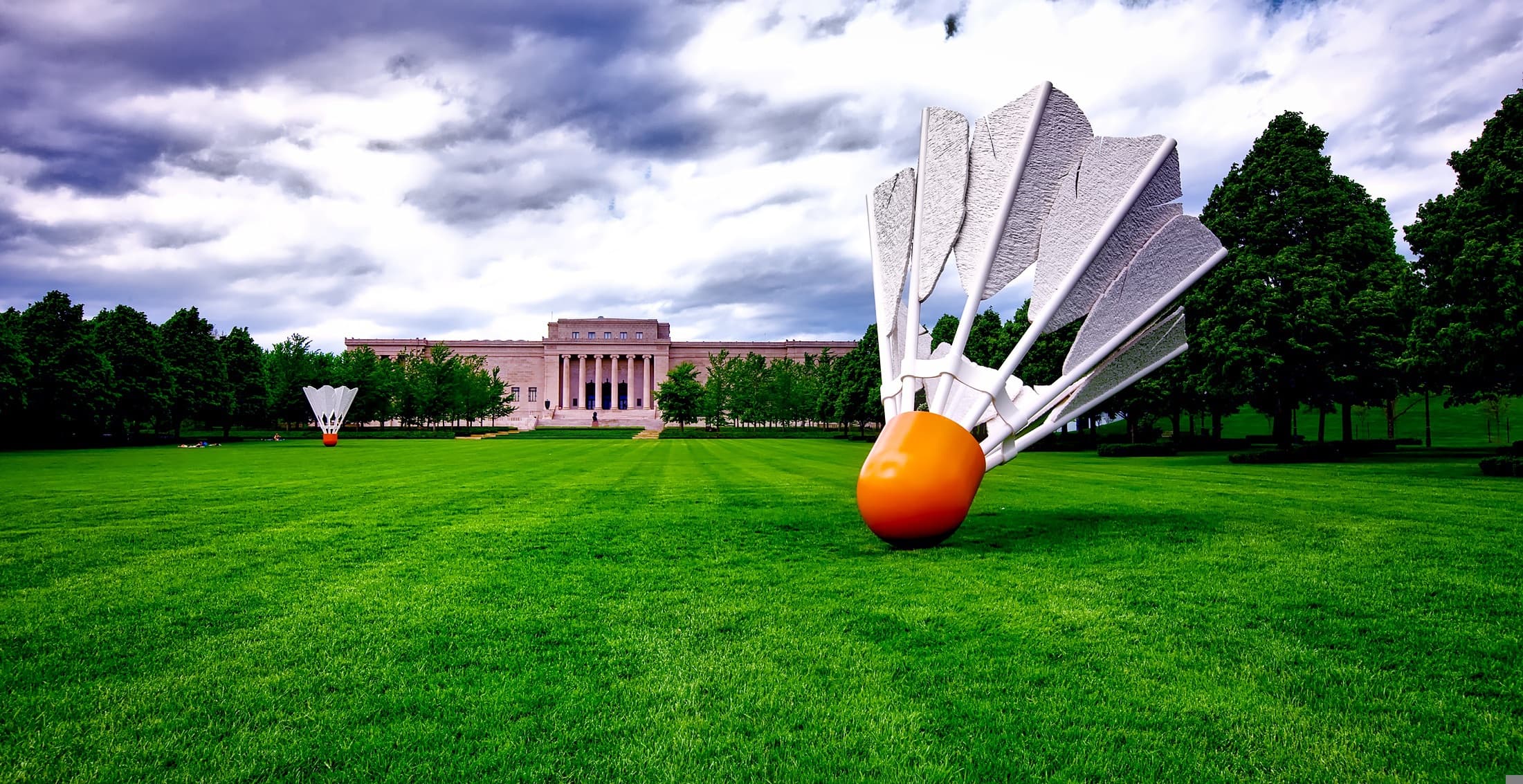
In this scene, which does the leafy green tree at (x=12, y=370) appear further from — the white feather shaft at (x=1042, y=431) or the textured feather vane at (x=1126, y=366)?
the textured feather vane at (x=1126, y=366)

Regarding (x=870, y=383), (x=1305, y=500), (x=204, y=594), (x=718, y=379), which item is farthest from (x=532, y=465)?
(x=718, y=379)

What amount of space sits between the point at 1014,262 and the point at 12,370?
131 feet

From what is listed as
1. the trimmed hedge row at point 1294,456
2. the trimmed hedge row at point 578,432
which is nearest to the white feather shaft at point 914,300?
the trimmed hedge row at point 1294,456

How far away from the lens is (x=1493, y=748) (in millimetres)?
2947

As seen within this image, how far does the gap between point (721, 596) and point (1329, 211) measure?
2364 cm

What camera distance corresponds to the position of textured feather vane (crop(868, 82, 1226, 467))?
7430 millimetres

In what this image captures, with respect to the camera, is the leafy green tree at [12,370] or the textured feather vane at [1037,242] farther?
the leafy green tree at [12,370]

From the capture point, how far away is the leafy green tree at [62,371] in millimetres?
33031

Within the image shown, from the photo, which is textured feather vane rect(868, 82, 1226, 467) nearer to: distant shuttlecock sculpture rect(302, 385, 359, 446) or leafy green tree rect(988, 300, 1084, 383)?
leafy green tree rect(988, 300, 1084, 383)

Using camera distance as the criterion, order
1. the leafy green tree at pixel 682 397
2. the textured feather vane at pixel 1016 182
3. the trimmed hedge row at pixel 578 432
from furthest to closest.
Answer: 1. the leafy green tree at pixel 682 397
2. the trimmed hedge row at pixel 578 432
3. the textured feather vane at pixel 1016 182

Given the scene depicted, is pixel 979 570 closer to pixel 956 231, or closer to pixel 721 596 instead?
pixel 721 596

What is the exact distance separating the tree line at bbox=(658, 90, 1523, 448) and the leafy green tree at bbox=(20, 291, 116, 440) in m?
45.1

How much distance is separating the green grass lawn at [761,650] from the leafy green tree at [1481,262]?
287 inches

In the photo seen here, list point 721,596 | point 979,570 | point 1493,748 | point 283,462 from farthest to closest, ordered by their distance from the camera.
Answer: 1. point 283,462
2. point 979,570
3. point 721,596
4. point 1493,748
